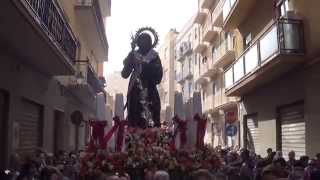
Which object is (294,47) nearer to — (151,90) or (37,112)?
(151,90)

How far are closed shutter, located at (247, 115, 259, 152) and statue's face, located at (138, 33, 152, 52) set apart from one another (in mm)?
13805

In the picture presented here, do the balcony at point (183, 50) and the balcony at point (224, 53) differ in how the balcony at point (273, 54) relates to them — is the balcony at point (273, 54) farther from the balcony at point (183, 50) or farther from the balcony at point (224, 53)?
the balcony at point (183, 50)

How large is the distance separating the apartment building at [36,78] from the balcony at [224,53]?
11.2m

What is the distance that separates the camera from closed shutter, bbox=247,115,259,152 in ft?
80.9

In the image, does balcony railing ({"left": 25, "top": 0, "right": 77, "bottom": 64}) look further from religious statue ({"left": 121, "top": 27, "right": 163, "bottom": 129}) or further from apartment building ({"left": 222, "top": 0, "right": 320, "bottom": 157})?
apartment building ({"left": 222, "top": 0, "right": 320, "bottom": 157})

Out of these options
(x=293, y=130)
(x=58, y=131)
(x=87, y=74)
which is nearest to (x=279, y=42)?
(x=293, y=130)

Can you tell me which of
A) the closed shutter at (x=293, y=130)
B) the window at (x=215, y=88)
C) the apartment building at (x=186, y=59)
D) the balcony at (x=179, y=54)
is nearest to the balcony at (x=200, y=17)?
the window at (x=215, y=88)

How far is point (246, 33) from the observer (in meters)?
25.5

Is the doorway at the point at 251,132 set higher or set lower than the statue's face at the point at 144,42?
lower

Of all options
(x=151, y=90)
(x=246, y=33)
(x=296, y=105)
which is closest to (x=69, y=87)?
(x=246, y=33)

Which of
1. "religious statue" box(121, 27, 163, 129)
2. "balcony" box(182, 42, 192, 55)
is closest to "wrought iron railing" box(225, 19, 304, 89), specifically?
"religious statue" box(121, 27, 163, 129)

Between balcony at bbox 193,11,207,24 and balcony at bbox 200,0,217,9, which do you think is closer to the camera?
balcony at bbox 200,0,217,9

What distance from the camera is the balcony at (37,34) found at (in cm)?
1080

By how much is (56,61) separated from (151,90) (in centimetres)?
560
